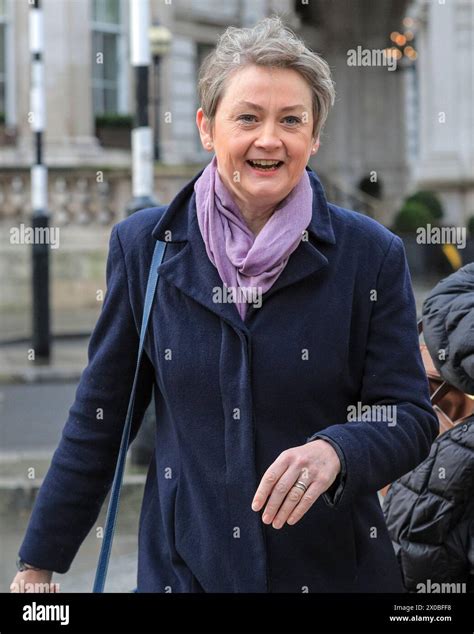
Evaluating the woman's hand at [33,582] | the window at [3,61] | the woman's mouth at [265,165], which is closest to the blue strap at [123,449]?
the woman's hand at [33,582]

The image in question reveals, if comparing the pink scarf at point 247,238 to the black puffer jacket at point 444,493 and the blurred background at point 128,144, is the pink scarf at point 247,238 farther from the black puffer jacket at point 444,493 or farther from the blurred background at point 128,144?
the blurred background at point 128,144

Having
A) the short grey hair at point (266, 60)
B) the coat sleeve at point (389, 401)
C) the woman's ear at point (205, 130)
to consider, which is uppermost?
the short grey hair at point (266, 60)

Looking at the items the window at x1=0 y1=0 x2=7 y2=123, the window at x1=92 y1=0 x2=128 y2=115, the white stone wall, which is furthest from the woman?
the white stone wall

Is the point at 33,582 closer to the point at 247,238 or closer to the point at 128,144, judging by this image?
the point at 247,238

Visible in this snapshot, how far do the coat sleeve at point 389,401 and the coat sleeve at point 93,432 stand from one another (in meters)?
0.49

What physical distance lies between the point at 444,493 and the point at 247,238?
33.3 inches

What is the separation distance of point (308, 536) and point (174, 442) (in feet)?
1.05

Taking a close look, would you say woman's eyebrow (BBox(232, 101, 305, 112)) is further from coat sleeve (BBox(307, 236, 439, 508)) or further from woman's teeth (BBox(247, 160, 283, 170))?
coat sleeve (BBox(307, 236, 439, 508))

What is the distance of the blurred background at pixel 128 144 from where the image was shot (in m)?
13.8

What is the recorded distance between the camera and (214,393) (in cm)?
238

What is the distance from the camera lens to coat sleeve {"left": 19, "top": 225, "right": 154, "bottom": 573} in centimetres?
256

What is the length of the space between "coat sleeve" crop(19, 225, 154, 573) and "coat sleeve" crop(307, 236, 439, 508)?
485 millimetres
